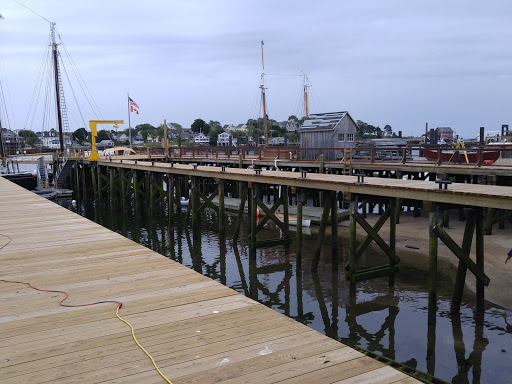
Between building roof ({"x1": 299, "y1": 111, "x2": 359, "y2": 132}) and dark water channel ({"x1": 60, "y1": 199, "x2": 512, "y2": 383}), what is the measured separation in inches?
419

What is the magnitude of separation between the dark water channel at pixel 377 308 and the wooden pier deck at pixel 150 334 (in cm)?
437

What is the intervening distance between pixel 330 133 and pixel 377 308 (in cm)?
1745

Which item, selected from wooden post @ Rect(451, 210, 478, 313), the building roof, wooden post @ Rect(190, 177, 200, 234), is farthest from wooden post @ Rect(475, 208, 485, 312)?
the building roof

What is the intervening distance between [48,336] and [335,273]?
30.7 feet

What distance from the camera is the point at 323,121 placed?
2744 centimetres

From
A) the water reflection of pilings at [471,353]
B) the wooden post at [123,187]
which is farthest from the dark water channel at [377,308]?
the wooden post at [123,187]

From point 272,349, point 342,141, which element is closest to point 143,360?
point 272,349

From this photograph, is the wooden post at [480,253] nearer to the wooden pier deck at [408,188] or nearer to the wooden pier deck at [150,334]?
the wooden pier deck at [408,188]

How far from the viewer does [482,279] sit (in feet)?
31.3

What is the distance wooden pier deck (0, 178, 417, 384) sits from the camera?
3645 mm

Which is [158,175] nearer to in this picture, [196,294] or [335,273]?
[335,273]

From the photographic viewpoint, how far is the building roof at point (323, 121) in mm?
26500

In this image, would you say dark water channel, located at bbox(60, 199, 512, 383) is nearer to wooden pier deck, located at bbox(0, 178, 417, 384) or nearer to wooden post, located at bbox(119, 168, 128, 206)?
wooden pier deck, located at bbox(0, 178, 417, 384)

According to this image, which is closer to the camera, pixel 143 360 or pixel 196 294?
pixel 143 360
